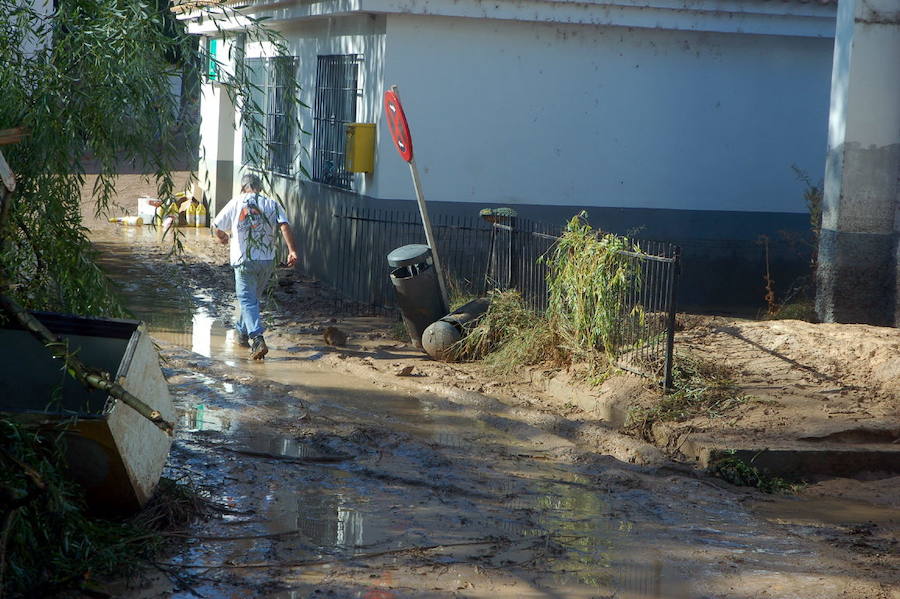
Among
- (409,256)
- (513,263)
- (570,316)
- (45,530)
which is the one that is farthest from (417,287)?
(45,530)

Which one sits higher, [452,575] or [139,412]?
[139,412]

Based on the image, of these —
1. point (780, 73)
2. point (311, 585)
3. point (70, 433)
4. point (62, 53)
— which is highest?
point (780, 73)

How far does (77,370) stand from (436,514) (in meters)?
2.08

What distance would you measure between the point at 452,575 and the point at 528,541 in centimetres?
62

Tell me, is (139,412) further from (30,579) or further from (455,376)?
(455,376)

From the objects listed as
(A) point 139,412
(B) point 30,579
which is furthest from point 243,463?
(B) point 30,579

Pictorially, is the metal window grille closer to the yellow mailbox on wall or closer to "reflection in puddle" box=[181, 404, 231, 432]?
the yellow mailbox on wall

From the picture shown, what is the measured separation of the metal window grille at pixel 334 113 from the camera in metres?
12.8

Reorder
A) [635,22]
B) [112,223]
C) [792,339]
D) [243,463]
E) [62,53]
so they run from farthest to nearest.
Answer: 1. [112,223]
2. [635,22]
3. [792,339]
4. [243,463]
5. [62,53]

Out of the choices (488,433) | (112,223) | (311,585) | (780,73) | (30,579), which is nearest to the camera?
(30,579)

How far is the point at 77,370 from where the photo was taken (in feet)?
15.5

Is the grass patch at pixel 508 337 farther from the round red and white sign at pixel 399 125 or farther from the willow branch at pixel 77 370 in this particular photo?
the willow branch at pixel 77 370

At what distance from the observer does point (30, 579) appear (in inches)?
169

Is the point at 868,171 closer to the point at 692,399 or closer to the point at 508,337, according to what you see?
the point at 692,399
